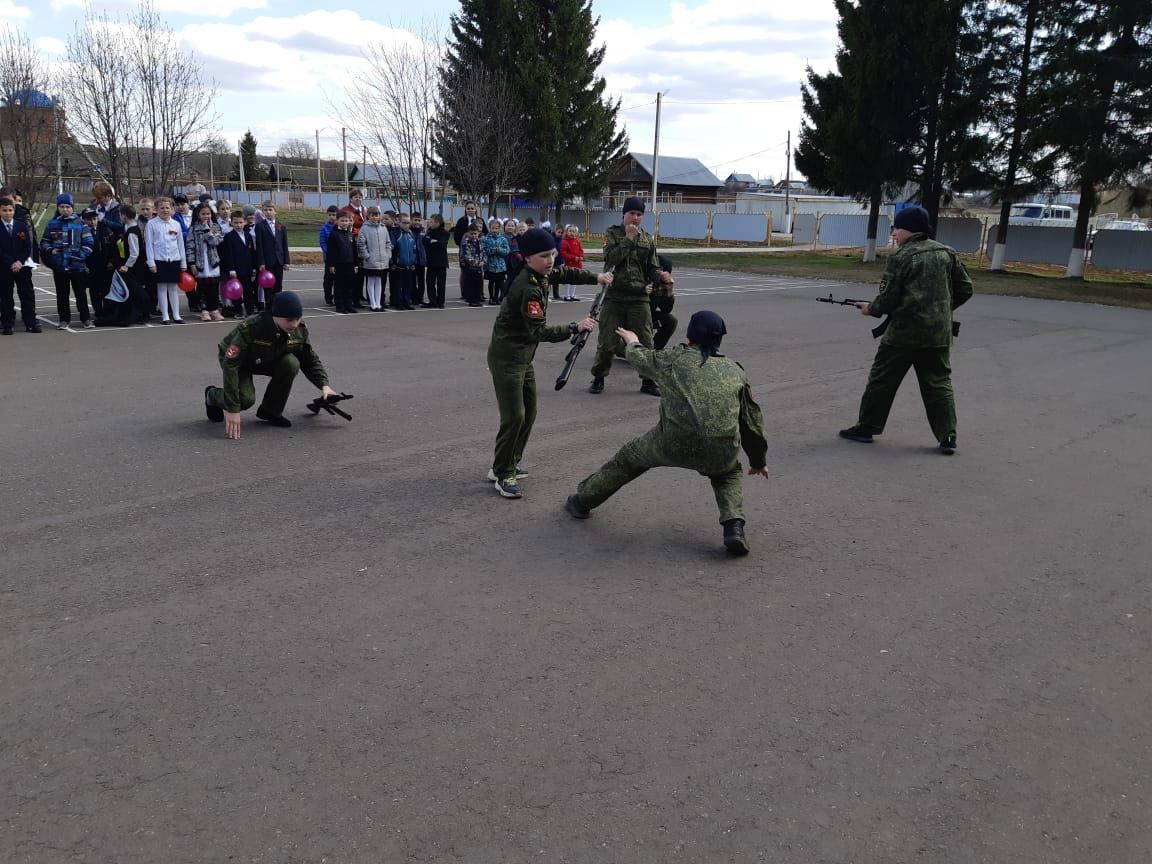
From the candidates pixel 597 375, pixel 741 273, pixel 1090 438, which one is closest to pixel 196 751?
pixel 597 375

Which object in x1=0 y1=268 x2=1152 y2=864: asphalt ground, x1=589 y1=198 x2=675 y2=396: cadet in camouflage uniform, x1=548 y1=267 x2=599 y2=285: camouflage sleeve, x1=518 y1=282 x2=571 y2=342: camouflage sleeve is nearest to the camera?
x1=0 y1=268 x2=1152 y2=864: asphalt ground

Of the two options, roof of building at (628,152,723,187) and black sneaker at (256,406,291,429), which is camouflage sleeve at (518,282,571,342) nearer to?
black sneaker at (256,406,291,429)

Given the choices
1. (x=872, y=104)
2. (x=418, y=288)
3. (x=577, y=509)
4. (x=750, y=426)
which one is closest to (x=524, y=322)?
(x=577, y=509)

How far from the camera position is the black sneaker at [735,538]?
5.14 m

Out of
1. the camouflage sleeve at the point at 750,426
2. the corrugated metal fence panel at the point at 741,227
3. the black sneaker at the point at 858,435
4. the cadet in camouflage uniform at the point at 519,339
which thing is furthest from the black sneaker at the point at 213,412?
the corrugated metal fence panel at the point at 741,227

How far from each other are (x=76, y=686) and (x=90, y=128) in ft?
68.1

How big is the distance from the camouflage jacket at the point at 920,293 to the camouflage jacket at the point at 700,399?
297 centimetres

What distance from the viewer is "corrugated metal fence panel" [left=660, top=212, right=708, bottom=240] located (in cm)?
4634

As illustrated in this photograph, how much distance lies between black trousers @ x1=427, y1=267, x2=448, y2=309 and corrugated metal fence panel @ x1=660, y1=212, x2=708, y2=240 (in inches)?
1223

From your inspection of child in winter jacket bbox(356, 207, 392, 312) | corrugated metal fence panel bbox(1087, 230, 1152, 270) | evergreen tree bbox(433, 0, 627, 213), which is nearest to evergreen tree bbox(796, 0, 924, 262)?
corrugated metal fence panel bbox(1087, 230, 1152, 270)

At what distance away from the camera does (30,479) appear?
6.12m

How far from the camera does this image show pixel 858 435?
26.0ft

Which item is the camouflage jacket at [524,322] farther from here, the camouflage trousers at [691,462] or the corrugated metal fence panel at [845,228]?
the corrugated metal fence panel at [845,228]

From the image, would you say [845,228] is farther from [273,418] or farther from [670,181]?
[273,418]
